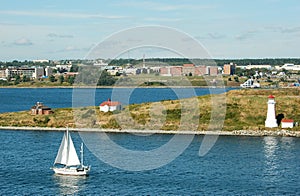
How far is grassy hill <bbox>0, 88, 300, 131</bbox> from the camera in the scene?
229 ft

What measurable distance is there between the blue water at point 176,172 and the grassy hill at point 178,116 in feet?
31.1

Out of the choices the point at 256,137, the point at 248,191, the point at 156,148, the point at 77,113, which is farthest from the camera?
the point at 77,113

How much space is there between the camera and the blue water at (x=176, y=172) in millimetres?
39781

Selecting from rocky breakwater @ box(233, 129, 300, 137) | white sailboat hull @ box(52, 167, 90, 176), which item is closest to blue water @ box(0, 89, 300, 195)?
white sailboat hull @ box(52, 167, 90, 176)

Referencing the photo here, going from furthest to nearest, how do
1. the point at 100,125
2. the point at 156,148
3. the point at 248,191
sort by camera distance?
the point at 100,125 → the point at 156,148 → the point at 248,191

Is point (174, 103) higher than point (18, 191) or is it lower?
higher

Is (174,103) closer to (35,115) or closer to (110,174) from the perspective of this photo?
(35,115)

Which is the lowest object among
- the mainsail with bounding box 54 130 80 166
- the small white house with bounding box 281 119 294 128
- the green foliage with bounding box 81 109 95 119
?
the mainsail with bounding box 54 130 80 166

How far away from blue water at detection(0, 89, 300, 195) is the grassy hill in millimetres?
9477

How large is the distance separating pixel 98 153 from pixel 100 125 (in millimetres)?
18003

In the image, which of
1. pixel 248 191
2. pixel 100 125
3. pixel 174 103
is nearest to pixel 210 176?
pixel 248 191

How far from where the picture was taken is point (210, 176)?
4356cm

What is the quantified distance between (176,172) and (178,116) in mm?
28366

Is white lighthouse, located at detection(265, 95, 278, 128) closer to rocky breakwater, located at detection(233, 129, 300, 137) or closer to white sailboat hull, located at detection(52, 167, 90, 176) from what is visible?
rocky breakwater, located at detection(233, 129, 300, 137)
